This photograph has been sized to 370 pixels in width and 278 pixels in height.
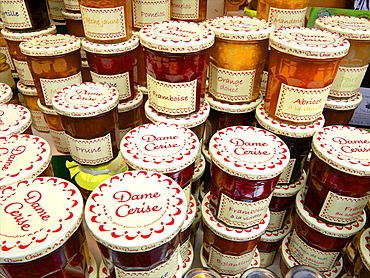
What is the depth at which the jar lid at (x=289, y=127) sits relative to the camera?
123cm

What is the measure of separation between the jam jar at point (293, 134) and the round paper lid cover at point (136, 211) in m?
0.55

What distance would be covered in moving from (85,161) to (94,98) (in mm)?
280

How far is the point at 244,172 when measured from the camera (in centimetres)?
100

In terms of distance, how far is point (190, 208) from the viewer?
1.26 m

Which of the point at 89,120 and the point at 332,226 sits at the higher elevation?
the point at 89,120

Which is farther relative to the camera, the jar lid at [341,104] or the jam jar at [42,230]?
the jar lid at [341,104]

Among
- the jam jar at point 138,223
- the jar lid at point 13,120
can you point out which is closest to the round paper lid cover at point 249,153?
the jam jar at point 138,223

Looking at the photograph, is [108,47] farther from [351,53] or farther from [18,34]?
[351,53]

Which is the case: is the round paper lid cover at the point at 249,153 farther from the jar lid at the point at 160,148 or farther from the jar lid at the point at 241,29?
the jar lid at the point at 241,29

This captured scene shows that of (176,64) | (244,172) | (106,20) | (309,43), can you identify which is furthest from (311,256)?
(106,20)

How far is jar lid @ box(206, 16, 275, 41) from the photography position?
3.98 feet

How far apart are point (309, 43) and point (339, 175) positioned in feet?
1.60

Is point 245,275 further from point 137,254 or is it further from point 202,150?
point 202,150

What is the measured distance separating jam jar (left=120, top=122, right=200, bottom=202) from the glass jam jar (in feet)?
1.30
